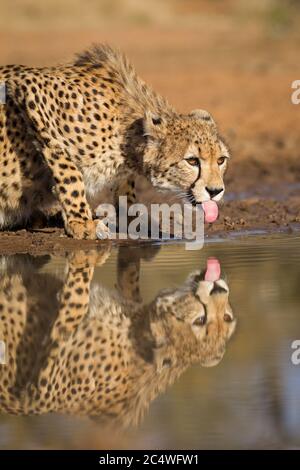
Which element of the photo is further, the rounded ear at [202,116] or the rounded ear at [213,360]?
the rounded ear at [202,116]

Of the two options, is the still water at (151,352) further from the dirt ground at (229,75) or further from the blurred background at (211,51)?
the blurred background at (211,51)

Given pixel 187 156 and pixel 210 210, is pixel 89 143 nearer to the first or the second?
pixel 187 156

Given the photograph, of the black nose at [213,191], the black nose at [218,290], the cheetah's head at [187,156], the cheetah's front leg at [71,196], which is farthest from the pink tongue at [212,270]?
the cheetah's front leg at [71,196]

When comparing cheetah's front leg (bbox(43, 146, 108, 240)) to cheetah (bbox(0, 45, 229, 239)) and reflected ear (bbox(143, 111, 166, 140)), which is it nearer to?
cheetah (bbox(0, 45, 229, 239))

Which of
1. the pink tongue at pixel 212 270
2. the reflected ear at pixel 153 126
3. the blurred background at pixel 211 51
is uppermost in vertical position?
the blurred background at pixel 211 51

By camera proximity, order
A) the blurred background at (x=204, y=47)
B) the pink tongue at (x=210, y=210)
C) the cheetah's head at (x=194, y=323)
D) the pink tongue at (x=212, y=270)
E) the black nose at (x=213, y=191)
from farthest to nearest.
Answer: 1. the blurred background at (x=204, y=47)
2. the pink tongue at (x=210, y=210)
3. the black nose at (x=213, y=191)
4. the pink tongue at (x=212, y=270)
5. the cheetah's head at (x=194, y=323)

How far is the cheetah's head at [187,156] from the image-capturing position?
8.80 meters

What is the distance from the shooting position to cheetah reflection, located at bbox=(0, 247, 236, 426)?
5.10m

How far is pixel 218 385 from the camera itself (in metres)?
5.05

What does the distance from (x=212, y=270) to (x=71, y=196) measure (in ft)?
5.82

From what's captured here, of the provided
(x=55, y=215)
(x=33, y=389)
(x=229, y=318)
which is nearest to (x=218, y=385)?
(x=33, y=389)

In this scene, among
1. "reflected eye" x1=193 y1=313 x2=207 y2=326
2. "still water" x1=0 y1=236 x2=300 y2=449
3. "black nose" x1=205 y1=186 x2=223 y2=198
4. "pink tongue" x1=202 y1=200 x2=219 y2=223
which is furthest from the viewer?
"pink tongue" x1=202 y1=200 x2=219 y2=223

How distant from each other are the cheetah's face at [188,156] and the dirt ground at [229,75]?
0.66 metres

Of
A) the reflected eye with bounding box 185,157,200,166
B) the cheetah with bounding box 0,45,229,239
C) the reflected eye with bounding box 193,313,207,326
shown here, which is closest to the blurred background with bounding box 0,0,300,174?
the cheetah with bounding box 0,45,229,239
